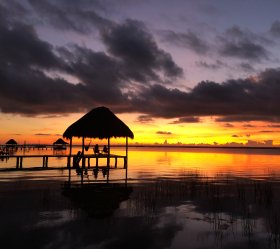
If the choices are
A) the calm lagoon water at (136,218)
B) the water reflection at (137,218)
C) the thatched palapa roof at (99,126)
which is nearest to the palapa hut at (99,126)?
the thatched palapa roof at (99,126)

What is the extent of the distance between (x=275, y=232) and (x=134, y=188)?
9.97 m

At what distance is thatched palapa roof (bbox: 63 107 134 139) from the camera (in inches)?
862

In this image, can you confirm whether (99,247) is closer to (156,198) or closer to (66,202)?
(66,202)

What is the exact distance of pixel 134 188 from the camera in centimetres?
1847

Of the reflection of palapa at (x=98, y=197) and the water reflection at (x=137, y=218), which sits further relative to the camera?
the reflection of palapa at (x=98, y=197)

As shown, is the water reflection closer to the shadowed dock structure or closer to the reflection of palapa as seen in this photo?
the reflection of palapa

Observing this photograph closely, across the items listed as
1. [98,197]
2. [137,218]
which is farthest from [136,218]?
[98,197]

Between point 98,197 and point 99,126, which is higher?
point 99,126

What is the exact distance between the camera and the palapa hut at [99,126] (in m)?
21.9

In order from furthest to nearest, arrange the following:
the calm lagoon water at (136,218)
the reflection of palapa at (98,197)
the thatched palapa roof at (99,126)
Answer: the thatched palapa roof at (99,126), the reflection of palapa at (98,197), the calm lagoon water at (136,218)

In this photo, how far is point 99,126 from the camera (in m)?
21.8

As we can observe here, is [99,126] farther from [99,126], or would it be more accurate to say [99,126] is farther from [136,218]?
[136,218]

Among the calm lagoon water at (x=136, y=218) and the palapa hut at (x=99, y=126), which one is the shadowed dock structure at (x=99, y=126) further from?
the calm lagoon water at (x=136, y=218)

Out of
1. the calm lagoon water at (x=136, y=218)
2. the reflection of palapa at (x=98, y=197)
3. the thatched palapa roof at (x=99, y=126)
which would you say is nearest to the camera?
the calm lagoon water at (x=136, y=218)
